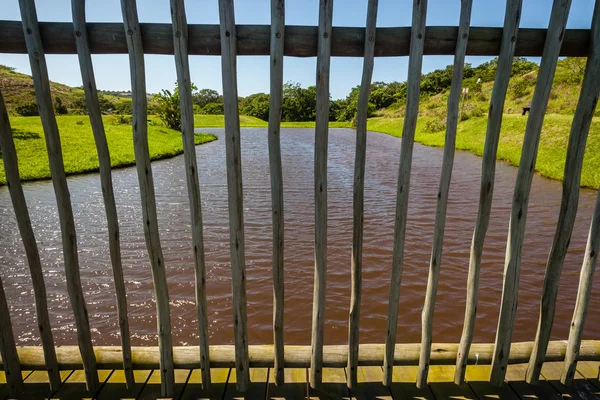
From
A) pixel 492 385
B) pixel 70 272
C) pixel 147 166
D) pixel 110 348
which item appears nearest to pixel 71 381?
pixel 110 348

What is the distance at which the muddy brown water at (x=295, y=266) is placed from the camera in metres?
3.96

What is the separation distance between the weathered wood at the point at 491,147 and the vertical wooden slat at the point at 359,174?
75 centimetres

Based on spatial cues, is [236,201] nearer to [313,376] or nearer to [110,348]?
[313,376]

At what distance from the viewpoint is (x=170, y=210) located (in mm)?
8578

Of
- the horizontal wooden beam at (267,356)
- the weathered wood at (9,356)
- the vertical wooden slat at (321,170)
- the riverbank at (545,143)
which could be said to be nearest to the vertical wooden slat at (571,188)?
the horizontal wooden beam at (267,356)

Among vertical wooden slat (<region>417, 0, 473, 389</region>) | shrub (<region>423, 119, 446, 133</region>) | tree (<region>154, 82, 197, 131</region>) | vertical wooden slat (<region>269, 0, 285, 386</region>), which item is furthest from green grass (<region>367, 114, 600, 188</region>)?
tree (<region>154, 82, 197, 131</region>)

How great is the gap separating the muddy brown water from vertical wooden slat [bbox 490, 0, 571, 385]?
A: 4.21 ft

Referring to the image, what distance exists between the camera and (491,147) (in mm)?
2242

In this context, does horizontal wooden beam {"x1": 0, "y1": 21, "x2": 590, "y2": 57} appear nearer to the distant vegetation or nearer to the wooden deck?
the wooden deck

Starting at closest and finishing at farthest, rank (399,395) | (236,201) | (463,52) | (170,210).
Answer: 1. (463,52)
2. (236,201)
3. (399,395)
4. (170,210)

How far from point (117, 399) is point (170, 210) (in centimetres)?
651

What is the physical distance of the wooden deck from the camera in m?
2.48

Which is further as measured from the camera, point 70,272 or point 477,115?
point 477,115

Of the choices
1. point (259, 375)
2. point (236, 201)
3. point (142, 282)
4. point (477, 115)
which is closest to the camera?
point (236, 201)
